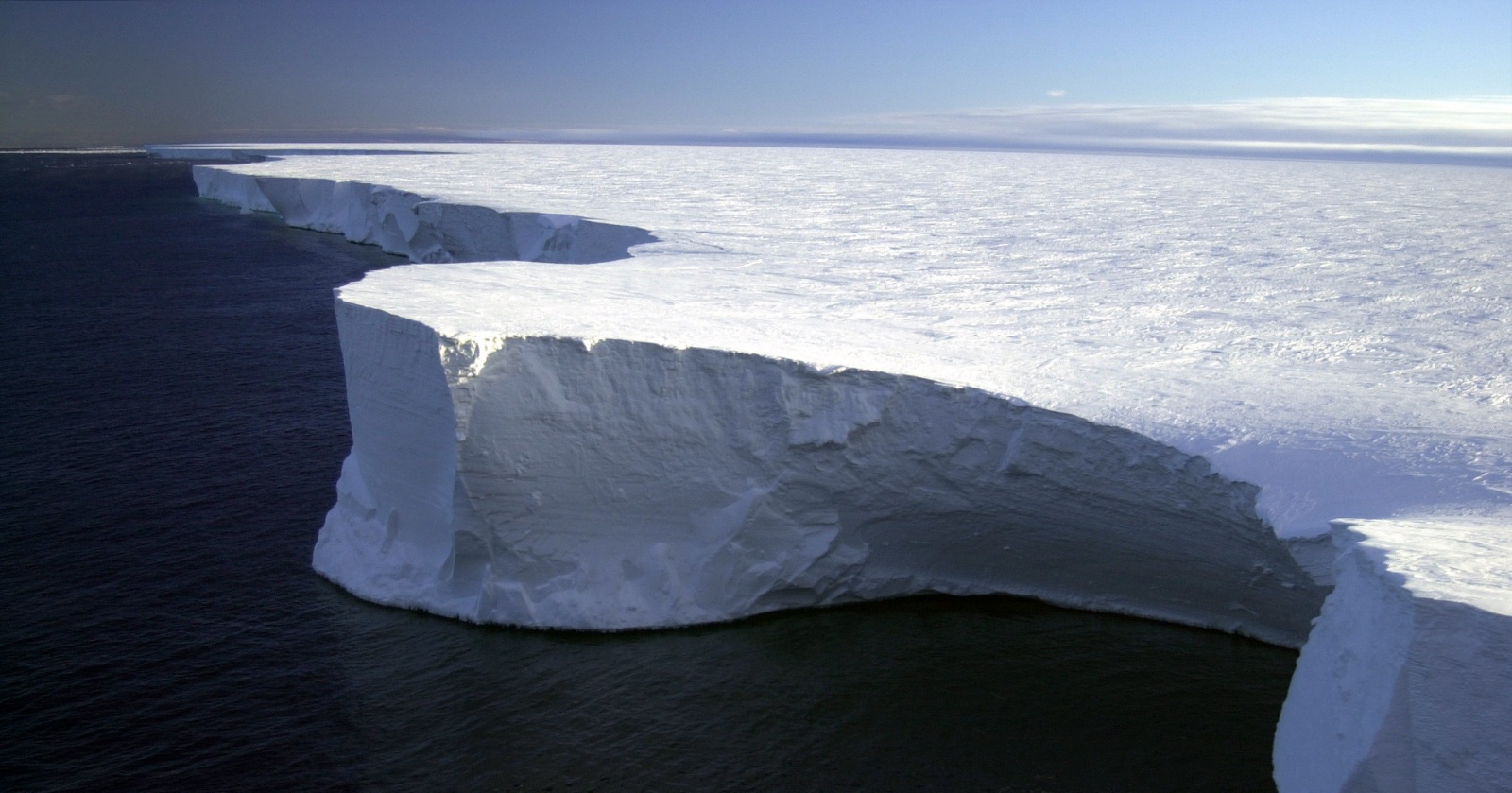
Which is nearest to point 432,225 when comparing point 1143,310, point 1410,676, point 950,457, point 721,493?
point 721,493

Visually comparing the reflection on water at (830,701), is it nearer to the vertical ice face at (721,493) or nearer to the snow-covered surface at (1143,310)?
the vertical ice face at (721,493)

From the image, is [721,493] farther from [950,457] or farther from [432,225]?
[432,225]

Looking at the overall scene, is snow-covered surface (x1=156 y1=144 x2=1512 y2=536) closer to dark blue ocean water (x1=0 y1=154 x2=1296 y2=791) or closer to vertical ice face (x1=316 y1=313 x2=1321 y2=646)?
vertical ice face (x1=316 y1=313 x2=1321 y2=646)

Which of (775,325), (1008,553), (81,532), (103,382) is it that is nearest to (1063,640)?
(1008,553)

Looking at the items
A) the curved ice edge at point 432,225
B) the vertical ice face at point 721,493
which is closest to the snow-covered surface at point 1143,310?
the vertical ice face at point 721,493

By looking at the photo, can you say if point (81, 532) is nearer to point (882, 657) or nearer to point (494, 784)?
point (494, 784)

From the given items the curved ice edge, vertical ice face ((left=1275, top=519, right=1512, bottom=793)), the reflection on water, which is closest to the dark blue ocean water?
the reflection on water

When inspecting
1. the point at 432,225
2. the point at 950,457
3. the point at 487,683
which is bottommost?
the point at 487,683

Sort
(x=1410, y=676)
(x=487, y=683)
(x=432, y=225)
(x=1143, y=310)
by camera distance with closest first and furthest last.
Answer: (x=1410, y=676) < (x=487, y=683) < (x=1143, y=310) < (x=432, y=225)
